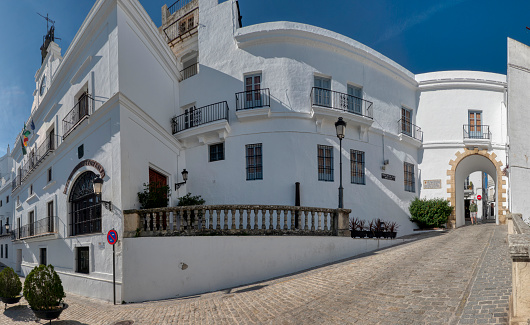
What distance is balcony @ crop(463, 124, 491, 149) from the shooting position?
18.3 meters

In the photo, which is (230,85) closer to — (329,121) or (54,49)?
(329,121)

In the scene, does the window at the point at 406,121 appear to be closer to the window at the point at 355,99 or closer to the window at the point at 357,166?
the window at the point at 355,99

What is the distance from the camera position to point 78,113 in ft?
43.2

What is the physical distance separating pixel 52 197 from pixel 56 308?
9.05m

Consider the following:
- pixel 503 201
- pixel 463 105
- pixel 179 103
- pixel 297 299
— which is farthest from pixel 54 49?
pixel 503 201

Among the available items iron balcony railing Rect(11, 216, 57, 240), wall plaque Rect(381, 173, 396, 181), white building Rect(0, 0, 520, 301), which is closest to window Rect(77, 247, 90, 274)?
white building Rect(0, 0, 520, 301)

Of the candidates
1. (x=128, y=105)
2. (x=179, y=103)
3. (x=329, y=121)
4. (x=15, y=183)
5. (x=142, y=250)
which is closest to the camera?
(x=142, y=250)

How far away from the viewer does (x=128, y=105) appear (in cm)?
1050

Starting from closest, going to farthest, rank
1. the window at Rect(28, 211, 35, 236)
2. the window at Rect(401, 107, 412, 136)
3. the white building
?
1. the white building
2. the window at Rect(401, 107, 412, 136)
3. the window at Rect(28, 211, 35, 236)

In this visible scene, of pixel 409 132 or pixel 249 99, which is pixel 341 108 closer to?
pixel 249 99

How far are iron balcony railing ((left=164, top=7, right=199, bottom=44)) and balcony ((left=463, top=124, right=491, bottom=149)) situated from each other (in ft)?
55.5

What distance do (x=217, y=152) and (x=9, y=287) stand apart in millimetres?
8987

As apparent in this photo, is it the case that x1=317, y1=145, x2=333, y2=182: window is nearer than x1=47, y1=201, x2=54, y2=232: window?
Yes

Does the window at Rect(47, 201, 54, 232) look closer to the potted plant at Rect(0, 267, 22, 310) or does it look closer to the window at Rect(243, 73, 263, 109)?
the potted plant at Rect(0, 267, 22, 310)
